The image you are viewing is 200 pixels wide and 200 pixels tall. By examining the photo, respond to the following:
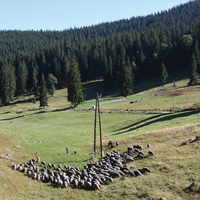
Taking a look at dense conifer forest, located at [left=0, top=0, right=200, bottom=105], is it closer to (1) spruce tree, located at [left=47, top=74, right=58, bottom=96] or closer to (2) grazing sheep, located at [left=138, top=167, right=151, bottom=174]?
(1) spruce tree, located at [left=47, top=74, right=58, bottom=96]

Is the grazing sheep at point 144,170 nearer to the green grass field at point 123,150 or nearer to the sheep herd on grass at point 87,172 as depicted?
the sheep herd on grass at point 87,172

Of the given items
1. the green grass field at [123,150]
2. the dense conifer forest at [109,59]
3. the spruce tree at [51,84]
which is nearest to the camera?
the green grass field at [123,150]

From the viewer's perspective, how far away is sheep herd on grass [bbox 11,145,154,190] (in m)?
21.7

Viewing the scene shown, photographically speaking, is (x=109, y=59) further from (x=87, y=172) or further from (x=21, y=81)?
(x=87, y=172)

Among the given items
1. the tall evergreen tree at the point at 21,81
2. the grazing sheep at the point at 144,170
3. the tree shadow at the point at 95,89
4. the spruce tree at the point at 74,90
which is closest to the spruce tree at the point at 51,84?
the tree shadow at the point at 95,89

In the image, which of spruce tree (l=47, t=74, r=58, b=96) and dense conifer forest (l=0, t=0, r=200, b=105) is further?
dense conifer forest (l=0, t=0, r=200, b=105)

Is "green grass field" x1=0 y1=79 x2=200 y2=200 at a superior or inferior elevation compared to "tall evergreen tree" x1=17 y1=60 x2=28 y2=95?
inferior

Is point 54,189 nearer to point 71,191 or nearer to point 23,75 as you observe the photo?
point 71,191

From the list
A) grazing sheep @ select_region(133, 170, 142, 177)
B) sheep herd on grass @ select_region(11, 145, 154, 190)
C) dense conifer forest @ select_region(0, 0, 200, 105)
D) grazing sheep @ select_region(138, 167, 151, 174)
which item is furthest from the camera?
dense conifer forest @ select_region(0, 0, 200, 105)

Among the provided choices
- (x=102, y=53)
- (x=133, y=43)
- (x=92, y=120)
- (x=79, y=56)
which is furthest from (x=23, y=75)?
(x=92, y=120)

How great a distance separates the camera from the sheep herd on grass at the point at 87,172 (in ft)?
71.1

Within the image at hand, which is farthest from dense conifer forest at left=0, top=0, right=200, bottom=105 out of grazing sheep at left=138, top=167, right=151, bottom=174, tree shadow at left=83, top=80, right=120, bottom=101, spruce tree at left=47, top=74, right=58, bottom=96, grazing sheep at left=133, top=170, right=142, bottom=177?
grazing sheep at left=133, top=170, right=142, bottom=177

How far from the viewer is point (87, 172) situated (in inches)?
953

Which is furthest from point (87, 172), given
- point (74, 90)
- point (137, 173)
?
point (74, 90)
